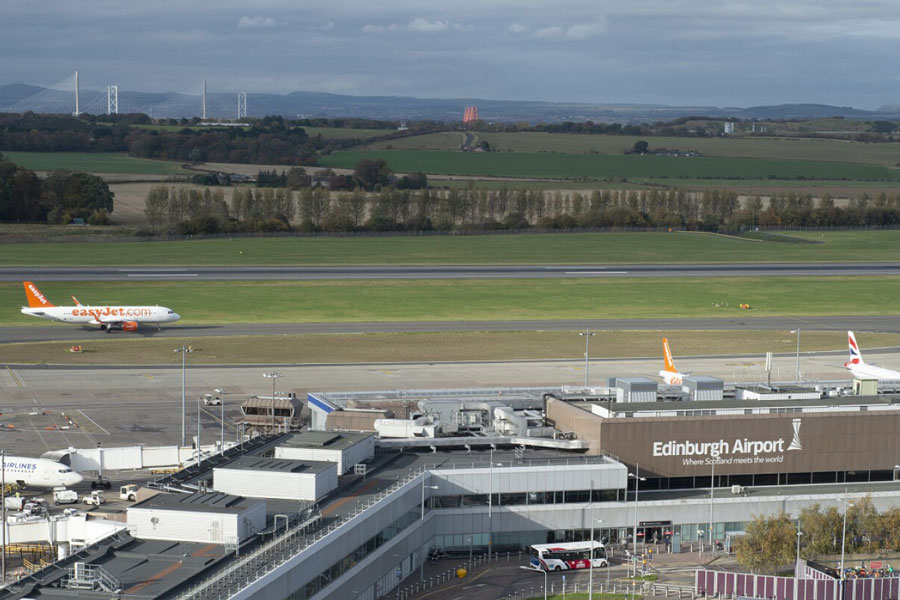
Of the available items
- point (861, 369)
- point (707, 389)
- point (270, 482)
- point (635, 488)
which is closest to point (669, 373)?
point (707, 389)

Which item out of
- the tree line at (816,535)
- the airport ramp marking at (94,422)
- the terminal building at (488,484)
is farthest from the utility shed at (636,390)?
the airport ramp marking at (94,422)

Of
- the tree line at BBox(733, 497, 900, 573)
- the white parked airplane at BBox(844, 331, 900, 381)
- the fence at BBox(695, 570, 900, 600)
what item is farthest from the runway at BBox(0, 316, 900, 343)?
the fence at BBox(695, 570, 900, 600)

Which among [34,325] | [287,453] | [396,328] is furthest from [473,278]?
[287,453]

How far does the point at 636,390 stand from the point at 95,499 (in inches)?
1503

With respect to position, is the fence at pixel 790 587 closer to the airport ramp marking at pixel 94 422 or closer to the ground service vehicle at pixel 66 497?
the ground service vehicle at pixel 66 497

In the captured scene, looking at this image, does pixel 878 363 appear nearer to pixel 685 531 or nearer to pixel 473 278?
pixel 685 531

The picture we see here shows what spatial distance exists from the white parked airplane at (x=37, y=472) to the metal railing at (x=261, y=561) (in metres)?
27.7

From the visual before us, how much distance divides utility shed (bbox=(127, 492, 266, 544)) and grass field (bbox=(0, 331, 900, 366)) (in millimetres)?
73461

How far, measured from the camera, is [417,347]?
141125 millimetres

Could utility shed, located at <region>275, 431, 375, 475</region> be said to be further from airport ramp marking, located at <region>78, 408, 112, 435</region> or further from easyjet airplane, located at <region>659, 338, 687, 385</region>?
easyjet airplane, located at <region>659, 338, 687, 385</region>

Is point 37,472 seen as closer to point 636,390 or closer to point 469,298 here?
point 636,390

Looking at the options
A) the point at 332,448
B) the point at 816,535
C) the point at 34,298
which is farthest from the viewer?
the point at 34,298

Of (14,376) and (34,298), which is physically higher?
(34,298)

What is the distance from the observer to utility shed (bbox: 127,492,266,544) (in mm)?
56281
